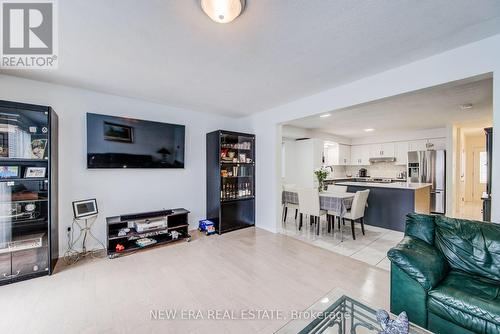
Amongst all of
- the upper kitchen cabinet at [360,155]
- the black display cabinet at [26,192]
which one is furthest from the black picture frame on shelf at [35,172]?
the upper kitchen cabinet at [360,155]

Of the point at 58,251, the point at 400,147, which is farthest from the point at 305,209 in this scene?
the point at 400,147

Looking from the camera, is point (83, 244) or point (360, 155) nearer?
point (83, 244)

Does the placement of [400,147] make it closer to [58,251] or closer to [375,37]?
[375,37]

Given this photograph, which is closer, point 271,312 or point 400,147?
point 271,312

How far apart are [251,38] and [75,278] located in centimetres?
323

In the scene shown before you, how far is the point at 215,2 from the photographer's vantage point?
1.46 meters

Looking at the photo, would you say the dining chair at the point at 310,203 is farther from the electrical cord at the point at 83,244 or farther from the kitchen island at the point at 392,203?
the electrical cord at the point at 83,244

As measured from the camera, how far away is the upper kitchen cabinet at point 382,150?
6.87 meters

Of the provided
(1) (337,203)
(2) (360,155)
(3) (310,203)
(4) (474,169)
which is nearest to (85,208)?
(3) (310,203)

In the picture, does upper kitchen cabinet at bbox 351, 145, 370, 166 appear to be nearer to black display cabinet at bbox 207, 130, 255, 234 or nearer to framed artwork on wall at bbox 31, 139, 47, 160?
black display cabinet at bbox 207, 130, 255, 234

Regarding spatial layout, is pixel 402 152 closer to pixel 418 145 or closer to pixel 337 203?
pixel 418 145

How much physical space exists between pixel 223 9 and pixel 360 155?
24.5 ft

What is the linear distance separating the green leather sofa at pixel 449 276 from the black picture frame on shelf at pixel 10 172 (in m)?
4.02

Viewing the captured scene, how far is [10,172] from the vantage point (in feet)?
8.06
